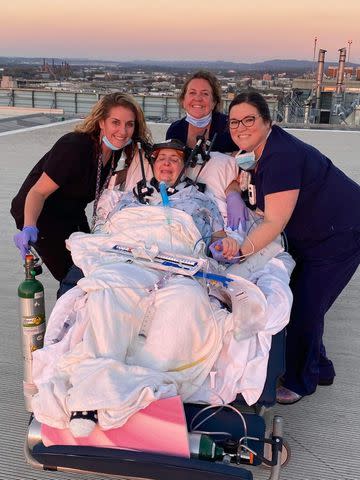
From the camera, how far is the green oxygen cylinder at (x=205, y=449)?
1991 millimetres

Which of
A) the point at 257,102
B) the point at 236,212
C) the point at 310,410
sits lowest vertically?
the point at 310,410

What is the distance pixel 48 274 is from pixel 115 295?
8.22ft

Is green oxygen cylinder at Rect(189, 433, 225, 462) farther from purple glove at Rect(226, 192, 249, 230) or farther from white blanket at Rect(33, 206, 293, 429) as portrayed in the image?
purple glove at Rect(226, 192, 249, 230)

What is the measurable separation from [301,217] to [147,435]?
1.36 m

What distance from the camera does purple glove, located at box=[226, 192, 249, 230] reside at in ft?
10.7

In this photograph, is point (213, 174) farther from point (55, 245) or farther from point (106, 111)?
point (55, 245)

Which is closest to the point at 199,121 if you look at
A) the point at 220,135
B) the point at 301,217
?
the point at 220,135

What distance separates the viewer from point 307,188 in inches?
107

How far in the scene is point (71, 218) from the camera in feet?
12.2

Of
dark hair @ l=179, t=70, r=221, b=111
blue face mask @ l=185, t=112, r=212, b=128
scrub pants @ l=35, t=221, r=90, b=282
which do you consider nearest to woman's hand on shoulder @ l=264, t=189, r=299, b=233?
blue face mask @ l=185, t=112, r=212, b=128

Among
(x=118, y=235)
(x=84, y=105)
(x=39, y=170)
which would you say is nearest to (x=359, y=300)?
(x=118, y=235)

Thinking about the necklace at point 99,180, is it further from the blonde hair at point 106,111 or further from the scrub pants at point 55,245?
the scrub pants at point 55,245

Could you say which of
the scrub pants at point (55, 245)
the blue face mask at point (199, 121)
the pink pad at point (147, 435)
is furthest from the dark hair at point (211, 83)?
the pink pad at point (147, 435)

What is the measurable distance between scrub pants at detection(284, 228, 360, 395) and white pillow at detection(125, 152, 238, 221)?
855 mm
